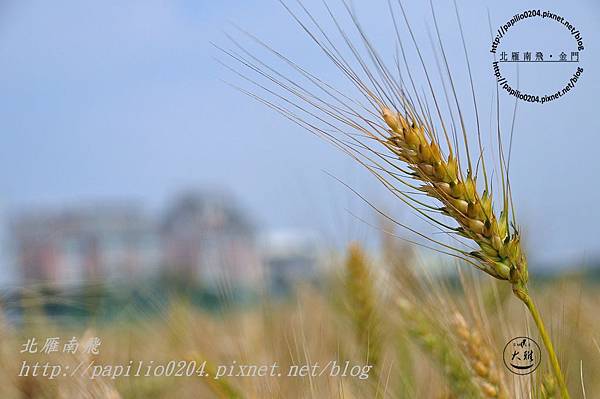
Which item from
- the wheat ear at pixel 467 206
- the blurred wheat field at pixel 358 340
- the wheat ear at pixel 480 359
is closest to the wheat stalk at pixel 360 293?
the blurred wheat field at pixel 358 340

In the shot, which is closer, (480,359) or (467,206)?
(467,206)

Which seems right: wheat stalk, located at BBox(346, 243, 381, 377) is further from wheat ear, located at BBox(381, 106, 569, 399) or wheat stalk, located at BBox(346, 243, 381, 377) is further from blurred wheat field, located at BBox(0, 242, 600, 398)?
wheat ear, located at BBox(381, 106, 569, 399)

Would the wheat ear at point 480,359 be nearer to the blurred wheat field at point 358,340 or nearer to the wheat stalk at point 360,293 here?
the blurred wheat field at point 358,340

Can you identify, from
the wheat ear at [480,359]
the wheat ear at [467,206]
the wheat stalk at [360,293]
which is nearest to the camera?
the wheat ear at [467,206]

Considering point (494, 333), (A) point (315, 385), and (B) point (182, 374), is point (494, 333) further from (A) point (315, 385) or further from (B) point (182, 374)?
(B) point (182, 374)

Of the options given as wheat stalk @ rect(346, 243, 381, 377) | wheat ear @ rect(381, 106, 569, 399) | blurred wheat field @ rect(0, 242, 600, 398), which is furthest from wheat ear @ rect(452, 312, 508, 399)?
wheat stalk @ rect(346, 243, 381, 377)

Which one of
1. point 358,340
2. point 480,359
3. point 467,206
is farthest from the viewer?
point 358,340

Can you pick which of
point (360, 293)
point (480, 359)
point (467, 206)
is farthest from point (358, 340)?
point (467, 206)

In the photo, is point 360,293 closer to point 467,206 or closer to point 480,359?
point 480,359
